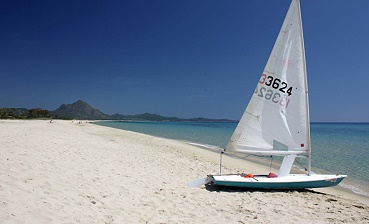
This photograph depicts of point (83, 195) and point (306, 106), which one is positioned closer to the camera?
point (83, 195)

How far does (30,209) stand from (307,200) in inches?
294

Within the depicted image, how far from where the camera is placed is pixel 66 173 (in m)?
6.88

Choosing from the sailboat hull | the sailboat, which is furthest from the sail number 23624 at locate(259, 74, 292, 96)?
the sailboat hull

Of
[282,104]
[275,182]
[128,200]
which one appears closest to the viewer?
[128,200]

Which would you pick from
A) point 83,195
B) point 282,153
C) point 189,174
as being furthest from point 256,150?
point 83,195

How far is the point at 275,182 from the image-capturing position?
7.75 metres

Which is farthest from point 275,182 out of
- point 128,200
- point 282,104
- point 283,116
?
point 128,200

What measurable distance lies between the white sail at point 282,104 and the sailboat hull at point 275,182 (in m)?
0.95

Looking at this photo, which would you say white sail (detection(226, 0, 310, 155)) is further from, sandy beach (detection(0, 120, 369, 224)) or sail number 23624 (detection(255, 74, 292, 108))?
sandy beach (detection(0, 120, 369, 224))

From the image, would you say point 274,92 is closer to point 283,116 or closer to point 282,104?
point 282,104

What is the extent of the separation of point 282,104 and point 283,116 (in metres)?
0.43

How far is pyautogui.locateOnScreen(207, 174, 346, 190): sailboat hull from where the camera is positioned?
7.65 metres

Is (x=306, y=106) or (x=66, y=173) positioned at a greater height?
(x=306, y=106)

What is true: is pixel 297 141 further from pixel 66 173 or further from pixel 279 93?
pixel 66 173
